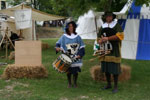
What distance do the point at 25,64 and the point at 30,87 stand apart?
1.02 meters

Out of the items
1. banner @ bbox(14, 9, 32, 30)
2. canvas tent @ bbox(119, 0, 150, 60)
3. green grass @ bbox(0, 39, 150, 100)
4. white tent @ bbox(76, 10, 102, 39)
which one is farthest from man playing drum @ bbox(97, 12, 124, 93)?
white tent @ bbox(76, 10, 102, 39)

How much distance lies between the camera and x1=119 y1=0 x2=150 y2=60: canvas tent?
352 inches

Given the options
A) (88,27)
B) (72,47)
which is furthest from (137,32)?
(88,27)

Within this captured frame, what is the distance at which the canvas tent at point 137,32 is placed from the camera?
8.94m

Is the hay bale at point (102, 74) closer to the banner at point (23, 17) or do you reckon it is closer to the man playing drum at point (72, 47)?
the man playing drum at point (72, 47)

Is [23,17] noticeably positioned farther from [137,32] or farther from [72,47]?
[137,32]

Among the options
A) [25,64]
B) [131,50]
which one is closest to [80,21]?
[131,50]

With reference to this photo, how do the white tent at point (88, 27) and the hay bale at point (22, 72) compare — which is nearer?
the hay bale at point (22, 72)

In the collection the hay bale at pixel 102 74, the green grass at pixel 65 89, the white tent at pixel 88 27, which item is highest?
the white tent at pixel 88 27

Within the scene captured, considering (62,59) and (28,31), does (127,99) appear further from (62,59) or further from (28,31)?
(28,31)

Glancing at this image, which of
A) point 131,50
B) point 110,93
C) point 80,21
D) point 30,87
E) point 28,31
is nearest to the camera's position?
point 110,93

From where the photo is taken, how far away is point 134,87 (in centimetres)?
496

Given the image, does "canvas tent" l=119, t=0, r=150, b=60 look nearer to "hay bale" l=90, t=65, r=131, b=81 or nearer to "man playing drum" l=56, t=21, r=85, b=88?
"hay bale" l=90, t=65, r=131, b=81

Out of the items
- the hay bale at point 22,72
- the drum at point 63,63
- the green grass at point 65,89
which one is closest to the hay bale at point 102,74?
the green grass at point 65,89
